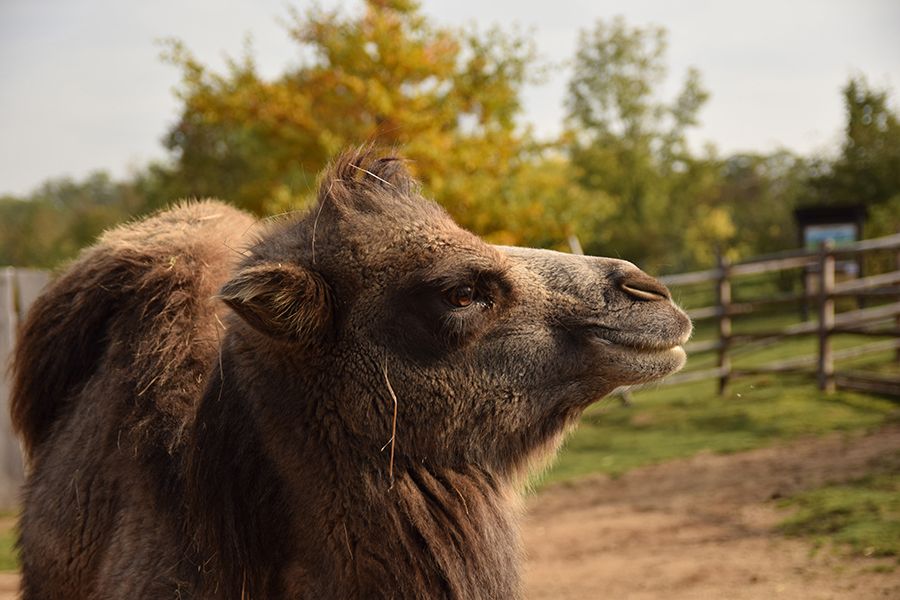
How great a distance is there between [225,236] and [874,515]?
493 cm

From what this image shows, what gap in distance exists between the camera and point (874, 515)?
235 inches

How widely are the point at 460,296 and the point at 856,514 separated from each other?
4695 mm

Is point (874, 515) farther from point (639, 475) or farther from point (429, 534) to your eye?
point (429, 534)

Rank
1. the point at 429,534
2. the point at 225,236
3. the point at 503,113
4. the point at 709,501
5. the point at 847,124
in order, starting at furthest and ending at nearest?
1. the point at 847,124
2. the point at 503,113
3. the point at 709,501
4. the point at 225,236
5. the point at 429,534

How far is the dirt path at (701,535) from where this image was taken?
5176 mm

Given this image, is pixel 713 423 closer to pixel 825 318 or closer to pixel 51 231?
pixel 825 318

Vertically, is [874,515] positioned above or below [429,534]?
below

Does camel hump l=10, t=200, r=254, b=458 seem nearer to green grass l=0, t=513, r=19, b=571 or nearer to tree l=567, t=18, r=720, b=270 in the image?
green grass l=0, t=513, r=19, b=571

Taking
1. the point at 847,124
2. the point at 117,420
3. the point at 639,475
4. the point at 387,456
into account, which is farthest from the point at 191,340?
the point at 847,124

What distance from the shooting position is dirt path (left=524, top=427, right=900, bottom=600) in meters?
5.18

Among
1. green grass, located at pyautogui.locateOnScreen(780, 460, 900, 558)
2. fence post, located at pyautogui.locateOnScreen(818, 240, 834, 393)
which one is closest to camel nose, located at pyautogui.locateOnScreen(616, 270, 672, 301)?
green grass, located at pyautogui.locateOnScreen(780, 460, 900, 558)

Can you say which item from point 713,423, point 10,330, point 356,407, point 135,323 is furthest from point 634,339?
point 713,423

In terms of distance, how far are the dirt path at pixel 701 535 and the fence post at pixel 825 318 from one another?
2982 mm

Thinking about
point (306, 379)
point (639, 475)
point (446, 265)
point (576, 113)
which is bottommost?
point (639, 475)
